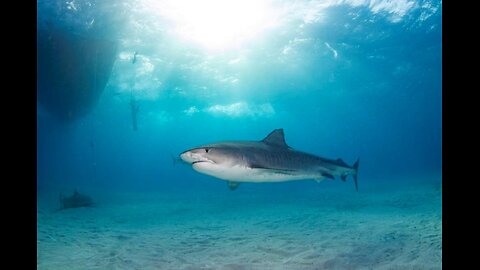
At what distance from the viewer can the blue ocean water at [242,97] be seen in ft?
18.5

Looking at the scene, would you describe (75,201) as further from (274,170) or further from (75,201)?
(274,170)

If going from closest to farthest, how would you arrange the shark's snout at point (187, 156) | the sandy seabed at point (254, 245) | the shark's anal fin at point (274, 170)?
1. the shark's snout at point (187, 156)
2. the sandy seabed at point (254, 245)
3. the shark's anal fin at point (274, 170)

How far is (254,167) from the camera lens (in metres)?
5.26

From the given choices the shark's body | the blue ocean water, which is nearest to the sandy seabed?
the blue ocean water

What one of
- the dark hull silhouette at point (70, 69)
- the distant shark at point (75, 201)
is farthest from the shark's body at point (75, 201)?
the dark hull silhouette at point (70, 69)

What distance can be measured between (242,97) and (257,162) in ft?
111

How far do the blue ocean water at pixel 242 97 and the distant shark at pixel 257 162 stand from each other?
4.75ft

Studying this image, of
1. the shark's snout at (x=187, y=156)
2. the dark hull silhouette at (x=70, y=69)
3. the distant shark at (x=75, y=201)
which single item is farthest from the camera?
the dark hull silhouette at (x=70, y=69)

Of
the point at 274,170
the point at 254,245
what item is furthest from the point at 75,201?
the point at 274,170

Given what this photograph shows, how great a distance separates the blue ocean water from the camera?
5629mm

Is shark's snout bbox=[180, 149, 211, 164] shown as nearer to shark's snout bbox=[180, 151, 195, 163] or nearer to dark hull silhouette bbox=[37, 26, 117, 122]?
shark's snout bbox=[180, 151, 195, 163]

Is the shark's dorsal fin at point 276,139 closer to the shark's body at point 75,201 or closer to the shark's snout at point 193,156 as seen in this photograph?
the shark's snout at point 193,156

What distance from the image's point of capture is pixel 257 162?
543cm
